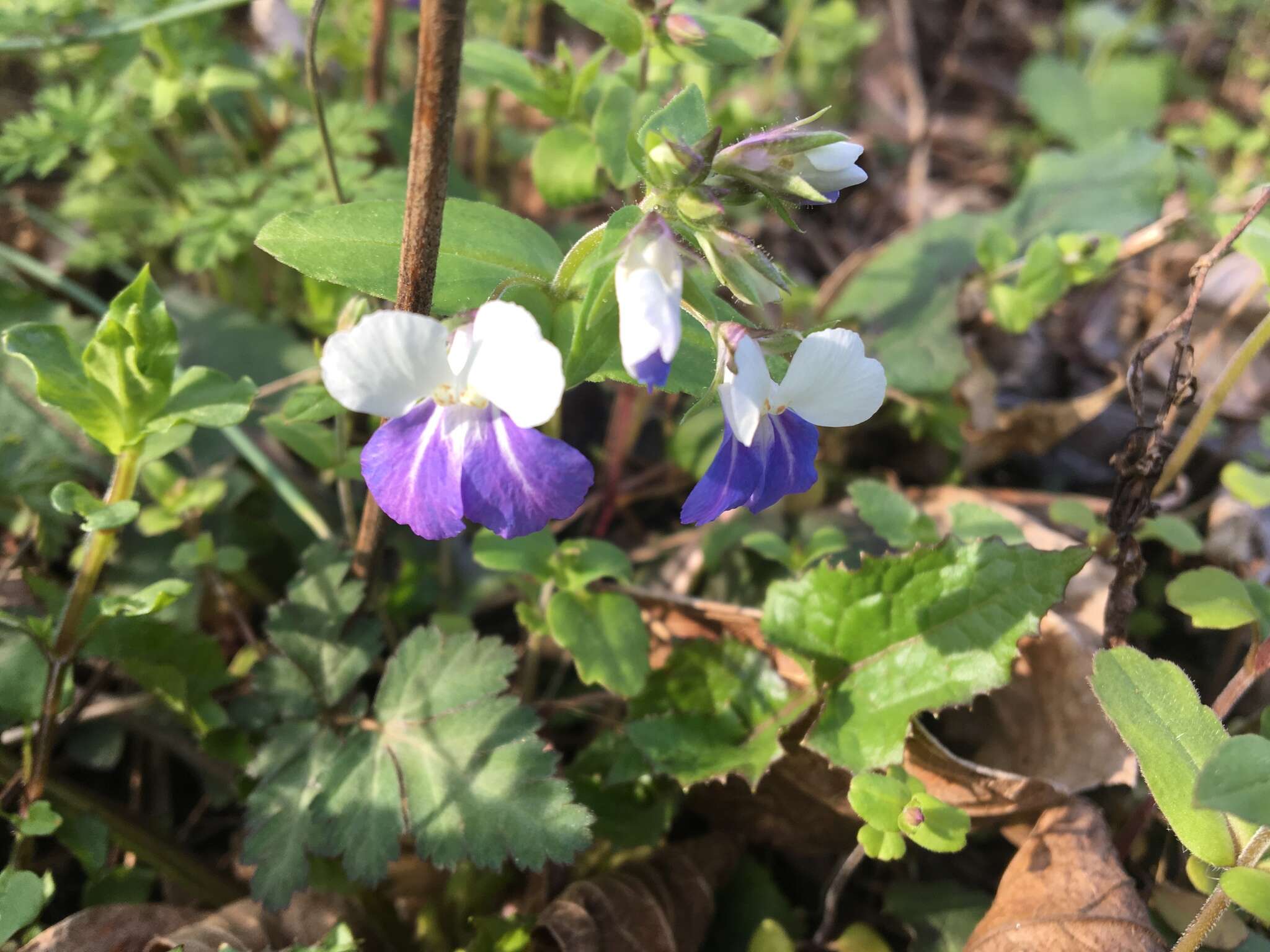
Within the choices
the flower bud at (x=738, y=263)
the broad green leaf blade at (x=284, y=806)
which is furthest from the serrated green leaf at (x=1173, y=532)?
the broad green leaf blade at (x=284, y=806)

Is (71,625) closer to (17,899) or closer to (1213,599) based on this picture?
(17,899)

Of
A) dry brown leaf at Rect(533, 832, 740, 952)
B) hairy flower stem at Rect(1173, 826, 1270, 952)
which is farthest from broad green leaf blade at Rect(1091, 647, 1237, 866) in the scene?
dry brown leaf at Rect(533, 832, 740, 952)

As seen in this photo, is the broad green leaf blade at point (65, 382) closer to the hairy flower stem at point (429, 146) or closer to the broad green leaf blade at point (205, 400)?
the broad green leaf blade at point (205, 400)

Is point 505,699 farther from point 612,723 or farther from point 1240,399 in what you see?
point 1240,399

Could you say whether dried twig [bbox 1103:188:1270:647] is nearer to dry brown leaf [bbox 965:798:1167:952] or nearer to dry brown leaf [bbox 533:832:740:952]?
dry brown leaf [bbox 965:798:1167:952]

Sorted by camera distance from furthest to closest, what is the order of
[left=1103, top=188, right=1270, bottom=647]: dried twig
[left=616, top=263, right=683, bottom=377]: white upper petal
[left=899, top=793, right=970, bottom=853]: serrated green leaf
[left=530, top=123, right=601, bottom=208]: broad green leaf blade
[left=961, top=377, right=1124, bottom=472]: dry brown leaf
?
1. [left=961, top=377, right=1124, bottom=472]: dry brown leaf
2. [left=530, top=123, right=601, bottom=208]: broad green leaf blade
3. [left=1103, top=188, right=1270, bottom=647]: dried twig
4. [left=899, top=793, right=970, bottom=853]: serrated green leaf
5. [left=616, top=263, right=683, bottom=377]: white upper petal

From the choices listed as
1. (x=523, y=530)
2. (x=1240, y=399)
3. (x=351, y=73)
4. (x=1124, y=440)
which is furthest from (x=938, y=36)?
(x=523, y=530)

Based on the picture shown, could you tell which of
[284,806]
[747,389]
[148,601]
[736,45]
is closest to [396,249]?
[747,389]
